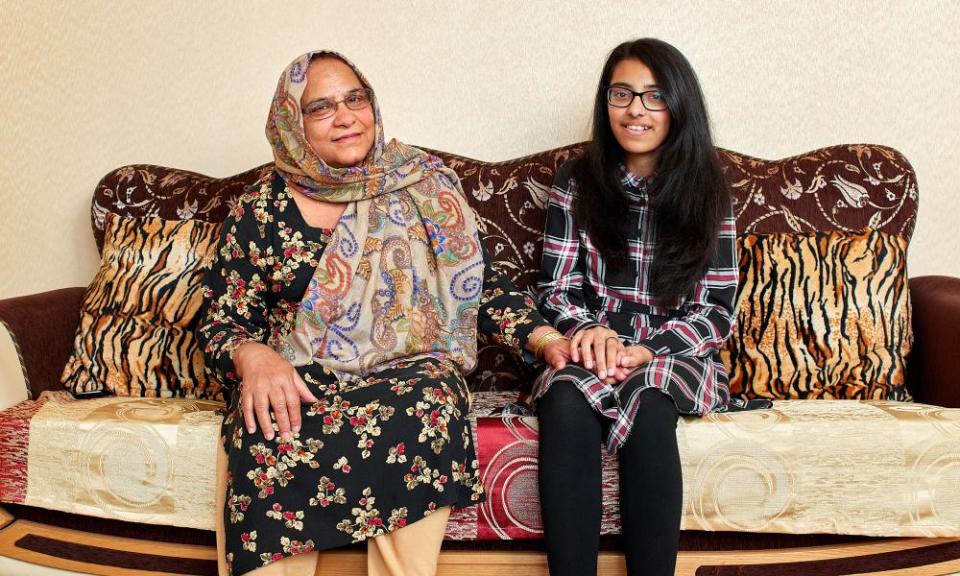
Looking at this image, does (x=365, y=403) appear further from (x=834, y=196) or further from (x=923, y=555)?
(x=834, y=196)

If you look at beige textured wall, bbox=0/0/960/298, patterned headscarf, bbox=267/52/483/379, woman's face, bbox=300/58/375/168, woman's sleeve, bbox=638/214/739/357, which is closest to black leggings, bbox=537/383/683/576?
woman's sleeve, bbox=638/214/739/357

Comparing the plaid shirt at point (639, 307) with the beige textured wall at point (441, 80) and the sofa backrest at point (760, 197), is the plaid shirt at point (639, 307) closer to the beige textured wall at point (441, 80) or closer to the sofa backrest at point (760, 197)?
the sofa backrest at point (760, 197)

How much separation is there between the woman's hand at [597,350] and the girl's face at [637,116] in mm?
471

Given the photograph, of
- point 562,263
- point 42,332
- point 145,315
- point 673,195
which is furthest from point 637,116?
point 42,332

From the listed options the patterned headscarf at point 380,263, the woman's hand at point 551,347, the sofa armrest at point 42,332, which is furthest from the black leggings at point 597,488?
the sofa armrest at point 42,332

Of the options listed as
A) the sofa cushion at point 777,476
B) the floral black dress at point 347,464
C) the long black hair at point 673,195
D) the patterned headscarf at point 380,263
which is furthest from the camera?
the long black hair at point 673,195

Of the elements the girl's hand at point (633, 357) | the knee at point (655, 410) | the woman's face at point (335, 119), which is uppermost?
the woman's face at point (335, 119)

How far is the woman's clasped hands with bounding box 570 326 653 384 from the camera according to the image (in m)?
1.54

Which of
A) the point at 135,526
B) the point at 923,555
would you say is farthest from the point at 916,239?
the point at 135,526

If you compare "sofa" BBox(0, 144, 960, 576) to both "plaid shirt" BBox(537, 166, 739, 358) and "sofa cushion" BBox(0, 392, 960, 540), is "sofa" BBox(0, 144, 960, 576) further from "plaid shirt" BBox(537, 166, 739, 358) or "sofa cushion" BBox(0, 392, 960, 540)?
"plaid shirt" BBox(537, 166, 739, 358)

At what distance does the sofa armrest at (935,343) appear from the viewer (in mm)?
1769

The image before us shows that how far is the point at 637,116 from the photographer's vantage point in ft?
5.76

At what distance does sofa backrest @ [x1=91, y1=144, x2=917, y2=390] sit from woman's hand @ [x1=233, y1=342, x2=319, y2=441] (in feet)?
2.20

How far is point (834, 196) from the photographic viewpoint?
6.68 ft
